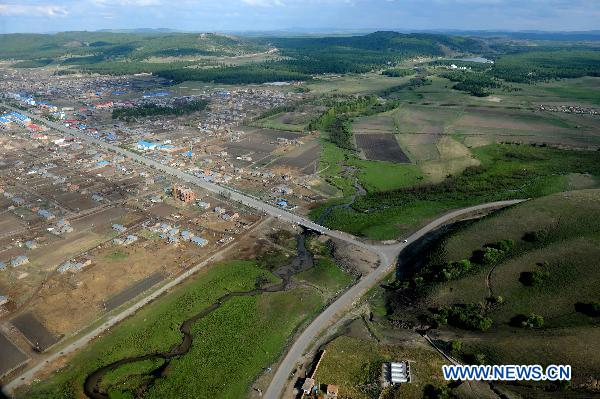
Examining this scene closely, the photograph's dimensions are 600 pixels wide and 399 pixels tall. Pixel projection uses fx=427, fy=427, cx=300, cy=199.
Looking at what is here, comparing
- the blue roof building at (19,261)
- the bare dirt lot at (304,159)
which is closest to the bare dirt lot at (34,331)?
the blue roof building at (19,261)

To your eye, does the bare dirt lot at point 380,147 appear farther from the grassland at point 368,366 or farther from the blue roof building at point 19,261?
the blue roof building at point 19,261

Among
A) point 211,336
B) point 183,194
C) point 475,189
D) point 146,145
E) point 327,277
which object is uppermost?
point 475,189

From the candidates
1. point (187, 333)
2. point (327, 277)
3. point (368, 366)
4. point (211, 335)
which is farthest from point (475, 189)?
point (187, 333)

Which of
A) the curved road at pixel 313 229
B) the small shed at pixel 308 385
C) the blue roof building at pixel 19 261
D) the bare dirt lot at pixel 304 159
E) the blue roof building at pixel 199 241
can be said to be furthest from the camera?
the bare dirt lot at pixel 304 159

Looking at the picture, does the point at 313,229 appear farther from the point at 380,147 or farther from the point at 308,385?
the point at 380,147

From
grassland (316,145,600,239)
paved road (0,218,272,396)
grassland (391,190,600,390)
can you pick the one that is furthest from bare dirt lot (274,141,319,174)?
grassland (391,190,600,390)

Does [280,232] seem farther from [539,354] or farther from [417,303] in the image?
[539,354]
